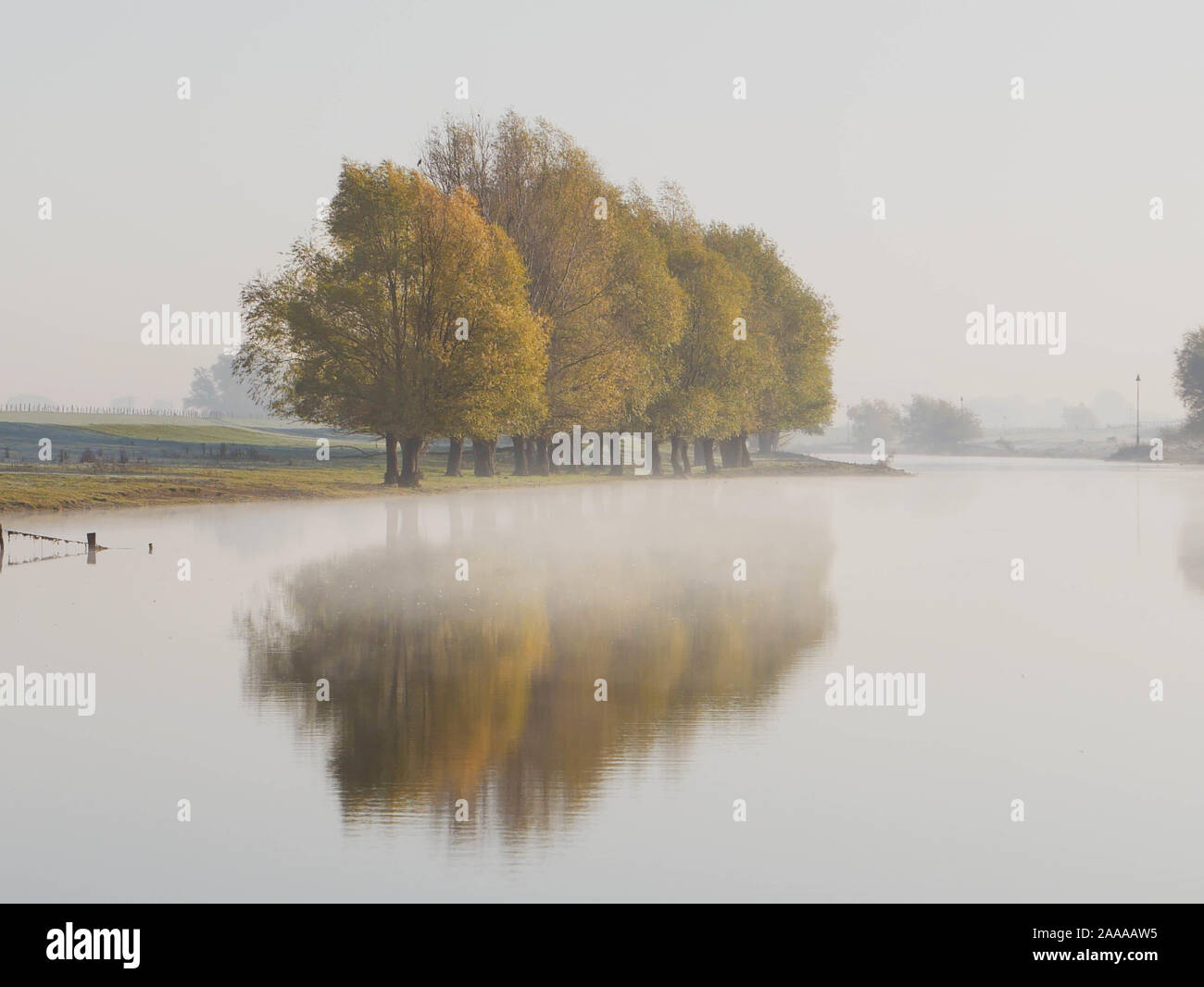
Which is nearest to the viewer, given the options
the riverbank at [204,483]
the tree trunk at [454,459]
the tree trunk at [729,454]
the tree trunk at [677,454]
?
the riverbank at [204,483]

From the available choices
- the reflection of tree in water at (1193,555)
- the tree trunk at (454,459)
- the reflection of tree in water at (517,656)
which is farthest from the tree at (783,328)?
the reflection of tree in water at (517,656)

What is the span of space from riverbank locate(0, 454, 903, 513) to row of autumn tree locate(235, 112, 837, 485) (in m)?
2.40

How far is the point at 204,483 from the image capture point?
52.5 metres

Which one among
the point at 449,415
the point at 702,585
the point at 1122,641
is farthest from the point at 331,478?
the point at 1122,641

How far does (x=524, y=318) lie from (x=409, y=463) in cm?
782

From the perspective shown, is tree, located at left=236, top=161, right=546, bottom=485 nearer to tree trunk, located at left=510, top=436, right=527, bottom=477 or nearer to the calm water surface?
tree trunk, located at left=510, top=436, right=527, bottom=477

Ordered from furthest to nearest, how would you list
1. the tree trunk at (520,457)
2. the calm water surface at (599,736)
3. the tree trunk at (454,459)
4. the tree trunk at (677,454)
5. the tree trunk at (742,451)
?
the tree trunk at (742,451) < the tree trunk at (677,454) < the tree trunk at (520,457) < the tree trunk at (454,459) < the calm water surface at (599,736)

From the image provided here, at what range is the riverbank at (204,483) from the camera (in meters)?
43.4

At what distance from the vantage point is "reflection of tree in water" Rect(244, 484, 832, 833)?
9758mm

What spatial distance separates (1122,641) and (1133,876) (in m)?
9.01

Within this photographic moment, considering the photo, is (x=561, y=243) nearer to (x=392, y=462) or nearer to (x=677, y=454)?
(x=392, y=462)

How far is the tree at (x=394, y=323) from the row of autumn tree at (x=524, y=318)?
8 cm

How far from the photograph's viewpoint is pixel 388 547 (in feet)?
99.5

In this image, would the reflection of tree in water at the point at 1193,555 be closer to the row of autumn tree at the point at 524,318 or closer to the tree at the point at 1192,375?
the row of autumn tree at the point at 524,318
